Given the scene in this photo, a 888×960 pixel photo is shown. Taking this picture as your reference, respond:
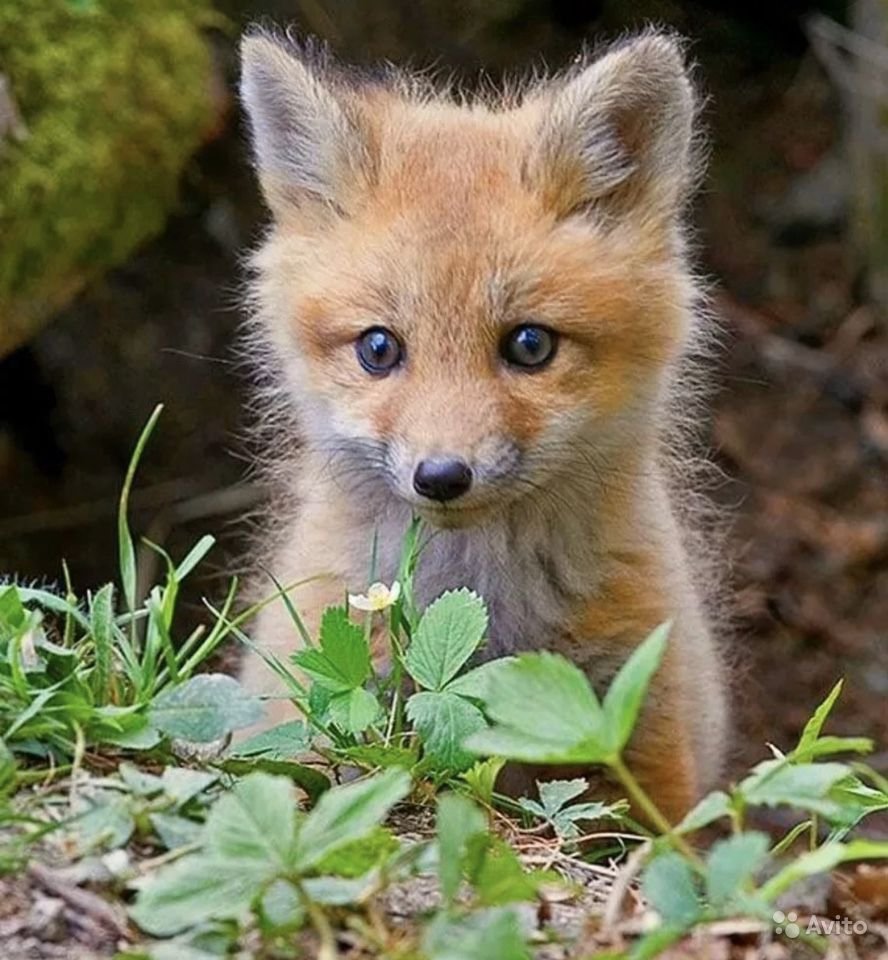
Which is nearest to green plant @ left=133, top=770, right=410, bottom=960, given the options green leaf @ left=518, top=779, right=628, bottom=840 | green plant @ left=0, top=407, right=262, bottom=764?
green plant @ left=0, top=407, right=262, bottom=764

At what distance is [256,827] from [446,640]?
0.78m

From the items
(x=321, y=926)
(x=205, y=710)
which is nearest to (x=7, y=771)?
(x=205, y=710)

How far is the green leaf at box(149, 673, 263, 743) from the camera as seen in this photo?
8.09 feet

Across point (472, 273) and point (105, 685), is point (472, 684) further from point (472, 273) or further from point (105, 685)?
point (472, 273)

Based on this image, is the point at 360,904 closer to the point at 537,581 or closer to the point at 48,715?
the point at 48,715

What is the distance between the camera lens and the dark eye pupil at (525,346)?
3.32m

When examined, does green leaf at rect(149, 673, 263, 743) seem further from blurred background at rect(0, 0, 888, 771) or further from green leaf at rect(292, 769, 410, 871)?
blurred background at rect(0, 0, 888, 771)

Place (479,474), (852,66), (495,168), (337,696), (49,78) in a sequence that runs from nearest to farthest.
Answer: (337,696) → (479,474) → (495,168) → (49,78) → (852,66)

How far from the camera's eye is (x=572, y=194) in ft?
11.7

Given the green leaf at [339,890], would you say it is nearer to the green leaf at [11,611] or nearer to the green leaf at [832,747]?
the green leaf at [832,747]

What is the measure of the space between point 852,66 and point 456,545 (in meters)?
4.63

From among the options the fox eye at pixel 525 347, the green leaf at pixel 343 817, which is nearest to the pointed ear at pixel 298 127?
the fox eye at pixel 525 347

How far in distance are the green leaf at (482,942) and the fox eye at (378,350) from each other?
172cm

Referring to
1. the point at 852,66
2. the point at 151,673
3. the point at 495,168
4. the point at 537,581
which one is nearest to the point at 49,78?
the point at 495,168
